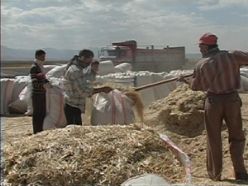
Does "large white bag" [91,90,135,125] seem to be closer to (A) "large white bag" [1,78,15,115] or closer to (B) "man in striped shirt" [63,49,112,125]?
(B) "man in striped shirt" [63,49,112,125]

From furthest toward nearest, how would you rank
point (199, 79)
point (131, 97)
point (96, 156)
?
point (131, 97)
point (199, 79)
point (96, 156)

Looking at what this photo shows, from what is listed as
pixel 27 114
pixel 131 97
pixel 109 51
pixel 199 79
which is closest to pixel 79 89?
pixel 131 97

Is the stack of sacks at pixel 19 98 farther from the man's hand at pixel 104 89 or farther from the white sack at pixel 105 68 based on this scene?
the white sack at pixel 105 68

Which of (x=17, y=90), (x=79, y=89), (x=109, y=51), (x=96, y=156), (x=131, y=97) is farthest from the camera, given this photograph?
(x=109, y=51)

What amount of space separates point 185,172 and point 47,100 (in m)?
3.96

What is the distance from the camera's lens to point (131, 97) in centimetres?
852

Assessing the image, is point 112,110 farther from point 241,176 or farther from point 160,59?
point 160,59

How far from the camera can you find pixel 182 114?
26.1 feet

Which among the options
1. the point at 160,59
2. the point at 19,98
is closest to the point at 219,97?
the point at 19,98

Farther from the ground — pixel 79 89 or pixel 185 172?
pixel 79 89

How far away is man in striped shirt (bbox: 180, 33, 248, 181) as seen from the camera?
5.50 m

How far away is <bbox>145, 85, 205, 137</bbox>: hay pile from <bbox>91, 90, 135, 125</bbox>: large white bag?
15.3 inches

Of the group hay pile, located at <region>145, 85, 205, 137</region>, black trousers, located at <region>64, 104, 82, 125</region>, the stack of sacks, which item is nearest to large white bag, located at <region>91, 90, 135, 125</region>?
hay pile, located at <region>145, 85, 205, 137</region>

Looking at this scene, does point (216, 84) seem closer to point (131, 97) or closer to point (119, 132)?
point (119, 132)
